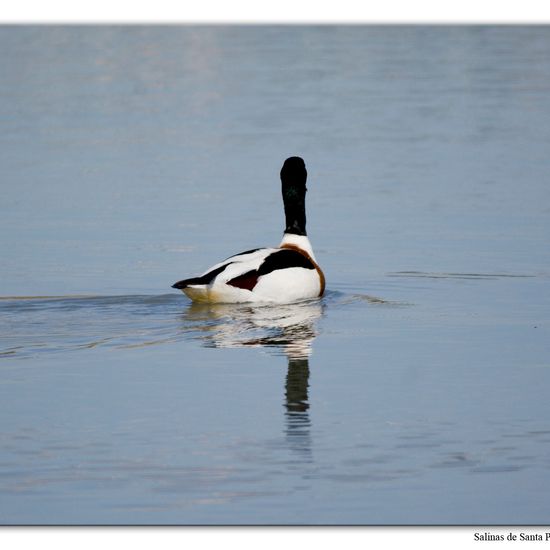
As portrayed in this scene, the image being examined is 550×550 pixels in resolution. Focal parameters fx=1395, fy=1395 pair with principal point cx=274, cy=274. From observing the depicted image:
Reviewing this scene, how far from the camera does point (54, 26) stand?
39.7m

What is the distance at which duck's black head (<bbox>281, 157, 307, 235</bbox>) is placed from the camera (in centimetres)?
1351

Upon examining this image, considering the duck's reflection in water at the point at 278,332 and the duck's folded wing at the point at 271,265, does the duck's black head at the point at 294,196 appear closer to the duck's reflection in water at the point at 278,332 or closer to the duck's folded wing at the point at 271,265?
the duck's folded wing at the point at 271,265

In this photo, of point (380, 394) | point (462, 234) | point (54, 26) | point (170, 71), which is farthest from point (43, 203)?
point (54, 26)

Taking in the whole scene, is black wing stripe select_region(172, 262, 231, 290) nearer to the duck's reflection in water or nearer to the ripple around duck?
the duck's reflection in water

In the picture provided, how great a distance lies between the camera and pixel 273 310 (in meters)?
12.2

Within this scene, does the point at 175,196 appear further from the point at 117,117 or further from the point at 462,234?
the point at 117,117

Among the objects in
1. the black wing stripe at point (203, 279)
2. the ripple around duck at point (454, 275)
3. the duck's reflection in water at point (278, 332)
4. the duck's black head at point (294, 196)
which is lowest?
the duck's reflection in water at point (278, 332)

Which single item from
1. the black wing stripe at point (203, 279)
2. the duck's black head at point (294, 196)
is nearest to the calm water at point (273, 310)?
the black wing stripe at point (203, 279)

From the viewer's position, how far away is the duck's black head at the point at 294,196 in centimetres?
1351

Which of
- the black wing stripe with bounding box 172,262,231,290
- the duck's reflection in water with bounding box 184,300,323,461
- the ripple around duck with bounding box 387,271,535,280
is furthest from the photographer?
the ripple around duck with bounding box 387,271,535,280

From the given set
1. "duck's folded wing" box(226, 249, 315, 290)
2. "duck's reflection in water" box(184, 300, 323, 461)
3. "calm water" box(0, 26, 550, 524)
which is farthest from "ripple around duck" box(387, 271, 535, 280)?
"duck's reflection in water" box(184, 300, 323, 461)

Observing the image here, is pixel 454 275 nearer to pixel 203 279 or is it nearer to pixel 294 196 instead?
pixel 294 196

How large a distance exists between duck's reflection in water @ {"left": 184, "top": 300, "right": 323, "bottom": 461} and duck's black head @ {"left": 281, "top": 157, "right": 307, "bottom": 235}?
1.26 m

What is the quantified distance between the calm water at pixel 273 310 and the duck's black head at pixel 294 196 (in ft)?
2.19
